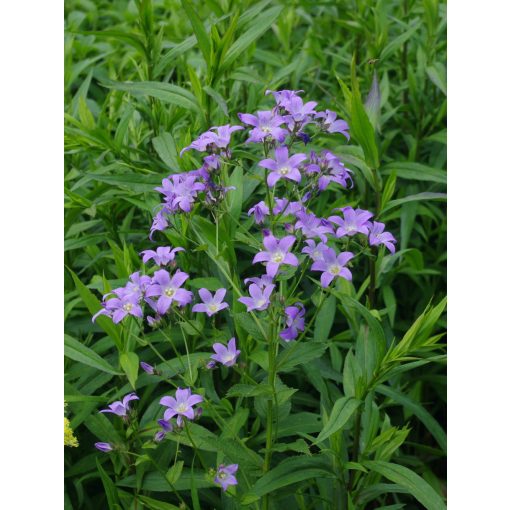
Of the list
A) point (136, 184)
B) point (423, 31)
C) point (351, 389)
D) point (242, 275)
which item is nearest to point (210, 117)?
point (136, 184)

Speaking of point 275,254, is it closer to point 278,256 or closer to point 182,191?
point 278,256

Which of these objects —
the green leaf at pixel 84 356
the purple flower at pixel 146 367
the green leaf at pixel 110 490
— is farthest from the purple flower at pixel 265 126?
the green leaf at pixel 110 490

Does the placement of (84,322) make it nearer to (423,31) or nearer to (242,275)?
(242,275)

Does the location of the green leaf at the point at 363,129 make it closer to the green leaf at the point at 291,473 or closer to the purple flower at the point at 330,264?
the purple flower at the point at 330,264

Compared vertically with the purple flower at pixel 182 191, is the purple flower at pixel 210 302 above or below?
below

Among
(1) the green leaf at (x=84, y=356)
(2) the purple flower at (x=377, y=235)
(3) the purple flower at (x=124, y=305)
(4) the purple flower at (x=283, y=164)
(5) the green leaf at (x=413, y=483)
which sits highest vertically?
(4) the purple flower at (x=283, y=164)

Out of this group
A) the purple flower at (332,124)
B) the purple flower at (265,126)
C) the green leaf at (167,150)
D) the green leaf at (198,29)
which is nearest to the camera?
the purple flower at (265,126)

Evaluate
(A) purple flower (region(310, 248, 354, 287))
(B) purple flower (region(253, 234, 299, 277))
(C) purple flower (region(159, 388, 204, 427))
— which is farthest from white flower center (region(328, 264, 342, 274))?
(C) purple flower (region(159, 388, 204, 427))
